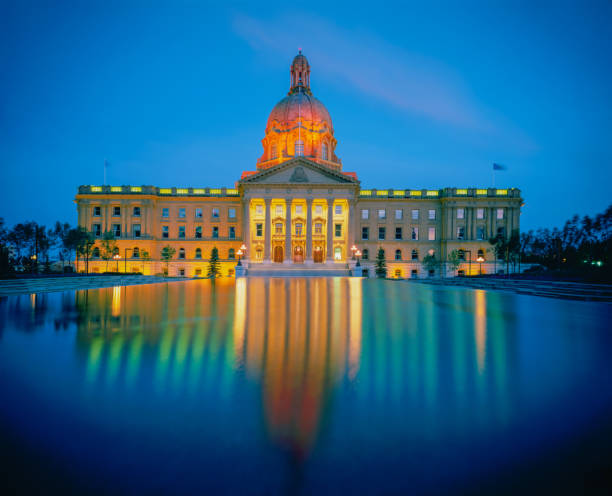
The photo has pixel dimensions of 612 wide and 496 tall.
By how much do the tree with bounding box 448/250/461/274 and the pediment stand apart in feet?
74.6

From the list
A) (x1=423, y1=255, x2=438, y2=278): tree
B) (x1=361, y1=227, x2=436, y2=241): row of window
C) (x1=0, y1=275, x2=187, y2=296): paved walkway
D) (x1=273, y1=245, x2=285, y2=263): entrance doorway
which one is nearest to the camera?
(x1=0, y1=275, x2=187, y2=296): paved walkway

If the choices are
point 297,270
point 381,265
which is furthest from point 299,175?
point 381,265

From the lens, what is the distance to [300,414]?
3.45 meters

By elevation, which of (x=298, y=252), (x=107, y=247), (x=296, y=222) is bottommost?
(x=298, y=252)

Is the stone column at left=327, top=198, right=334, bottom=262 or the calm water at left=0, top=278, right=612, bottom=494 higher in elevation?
the stone column at left=327, top=198, right=334, bottom=262

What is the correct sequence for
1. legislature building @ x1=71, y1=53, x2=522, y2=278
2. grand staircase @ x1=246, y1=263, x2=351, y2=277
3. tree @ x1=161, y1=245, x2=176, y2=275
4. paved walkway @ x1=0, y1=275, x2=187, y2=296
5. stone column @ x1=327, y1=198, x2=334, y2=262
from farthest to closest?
legislature building @ x1=71, y1=53, x2=522, y2=278 → tree @ x1=161, y1=245, x2=176, y2=275 → stone column @ x1=327, y1=198, x2=334, y2=262 → grand staircase @ x1=246, y1=263, x2=351, y2=277 → paved walkway @ x1=0, y1=275, x2=187, y2=296

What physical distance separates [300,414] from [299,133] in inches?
2546

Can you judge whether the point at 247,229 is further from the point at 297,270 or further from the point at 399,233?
the point at 399,233

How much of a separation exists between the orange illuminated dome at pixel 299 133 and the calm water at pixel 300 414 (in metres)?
59.5

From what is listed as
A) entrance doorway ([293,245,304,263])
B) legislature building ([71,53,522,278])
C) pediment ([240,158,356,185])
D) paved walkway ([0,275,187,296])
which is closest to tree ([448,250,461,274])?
legislature building ([71,53,522,278])

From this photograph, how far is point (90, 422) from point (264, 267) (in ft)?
154

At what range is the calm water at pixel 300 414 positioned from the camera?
2.48m

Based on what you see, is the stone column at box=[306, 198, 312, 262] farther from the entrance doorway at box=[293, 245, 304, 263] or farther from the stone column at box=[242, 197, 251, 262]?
the stone column at box=[242, 197, 251, 262]

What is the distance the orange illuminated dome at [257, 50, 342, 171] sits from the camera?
209ft
